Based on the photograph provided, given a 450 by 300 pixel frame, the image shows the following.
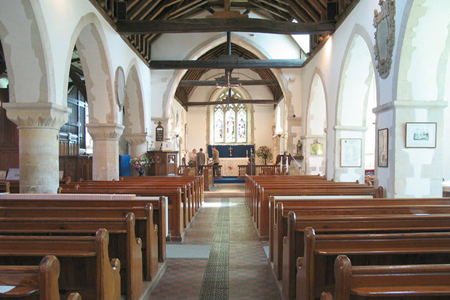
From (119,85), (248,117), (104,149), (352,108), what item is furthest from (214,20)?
(248,117)

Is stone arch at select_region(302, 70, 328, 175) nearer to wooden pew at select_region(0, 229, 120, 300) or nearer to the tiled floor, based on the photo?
the tiled floor

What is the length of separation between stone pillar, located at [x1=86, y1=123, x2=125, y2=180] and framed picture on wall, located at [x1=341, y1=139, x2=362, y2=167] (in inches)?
202

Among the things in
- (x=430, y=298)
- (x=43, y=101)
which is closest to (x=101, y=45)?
(x=43, y=101)

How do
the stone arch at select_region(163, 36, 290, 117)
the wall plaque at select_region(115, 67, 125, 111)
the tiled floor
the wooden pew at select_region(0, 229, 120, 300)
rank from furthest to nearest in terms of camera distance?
the stone arch at select_region(163, 36, 290, 117) < the wall plaque at select_region(115, 67, 125, 111) < the tiled floor < the wooden pew at select_region(0, 229, 120, 300)

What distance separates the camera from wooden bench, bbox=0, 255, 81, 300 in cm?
129

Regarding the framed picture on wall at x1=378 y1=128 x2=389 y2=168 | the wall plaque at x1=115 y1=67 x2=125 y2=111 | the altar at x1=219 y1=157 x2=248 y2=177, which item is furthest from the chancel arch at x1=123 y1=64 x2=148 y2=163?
the framed picture on wall at x1=378 y1=128 x2=389 y2=168

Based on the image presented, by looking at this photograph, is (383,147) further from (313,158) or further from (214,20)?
(313,158)

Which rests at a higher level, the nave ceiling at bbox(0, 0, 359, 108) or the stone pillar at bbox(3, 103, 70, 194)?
the nave ceiling at bbox(0, 0, 359, 108)

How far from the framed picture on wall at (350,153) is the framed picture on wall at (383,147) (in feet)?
7.50

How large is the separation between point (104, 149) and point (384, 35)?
6025mm

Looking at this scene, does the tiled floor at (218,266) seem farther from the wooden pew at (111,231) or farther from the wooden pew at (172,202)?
the wooden pew at (111,231)

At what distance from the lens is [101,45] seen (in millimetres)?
7160

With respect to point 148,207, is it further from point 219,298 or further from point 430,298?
point 430,298

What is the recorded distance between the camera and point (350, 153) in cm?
768
